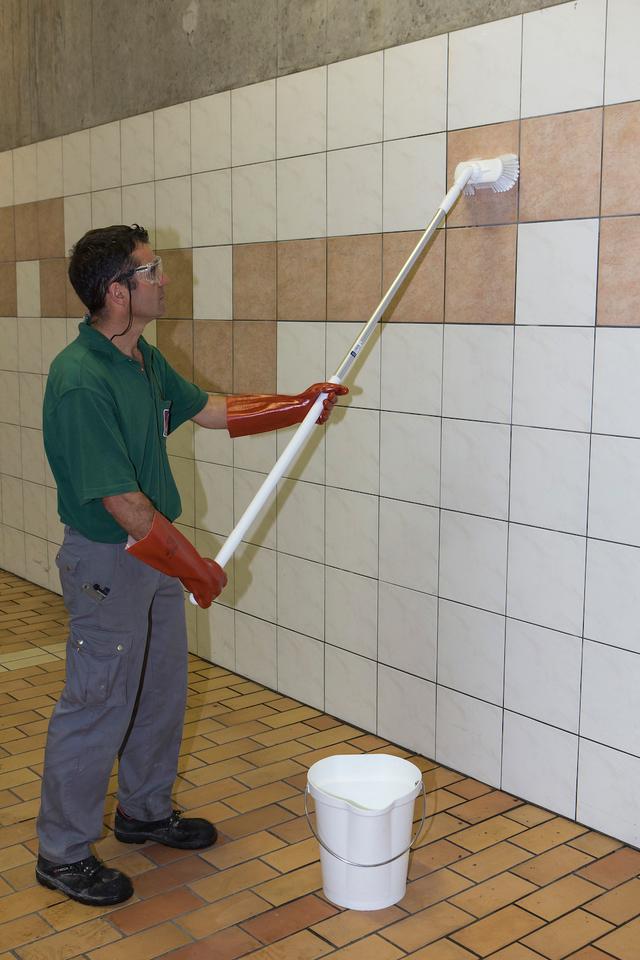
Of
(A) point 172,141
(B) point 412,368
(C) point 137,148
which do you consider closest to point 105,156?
(C) point 137,148

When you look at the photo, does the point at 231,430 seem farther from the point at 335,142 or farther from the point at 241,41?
the point at 241,41

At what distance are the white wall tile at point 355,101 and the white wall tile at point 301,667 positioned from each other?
1.51 metres

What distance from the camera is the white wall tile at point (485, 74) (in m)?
2.38

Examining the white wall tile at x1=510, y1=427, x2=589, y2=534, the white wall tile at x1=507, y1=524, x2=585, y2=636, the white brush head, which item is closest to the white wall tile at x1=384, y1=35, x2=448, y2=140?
the white brush head

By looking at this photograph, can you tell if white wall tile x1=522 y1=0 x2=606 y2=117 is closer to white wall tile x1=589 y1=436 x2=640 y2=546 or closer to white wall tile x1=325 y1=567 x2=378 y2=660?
white wall tile x1=589 y1=436 x2=640 y2=546

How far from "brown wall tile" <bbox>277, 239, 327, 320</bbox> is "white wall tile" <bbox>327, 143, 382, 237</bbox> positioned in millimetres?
104

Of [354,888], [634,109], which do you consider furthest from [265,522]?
[634,109]

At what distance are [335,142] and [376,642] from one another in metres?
1.45

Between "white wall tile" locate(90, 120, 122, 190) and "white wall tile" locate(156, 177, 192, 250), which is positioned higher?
"white wall tile" locate(90, 120, 122, 190)

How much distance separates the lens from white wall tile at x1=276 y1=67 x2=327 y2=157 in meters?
2.92

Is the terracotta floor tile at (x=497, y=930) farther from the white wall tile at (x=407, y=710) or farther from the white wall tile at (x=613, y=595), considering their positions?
the white wall tile at (x=407, y=710)

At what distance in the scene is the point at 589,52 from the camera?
7.28 ft

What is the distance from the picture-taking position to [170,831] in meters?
2.37

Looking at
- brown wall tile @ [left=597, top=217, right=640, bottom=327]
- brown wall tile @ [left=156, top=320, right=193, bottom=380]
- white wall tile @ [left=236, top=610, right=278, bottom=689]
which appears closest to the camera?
brown wall tile @ [left=597, top=217, right=640, bottom=327]
